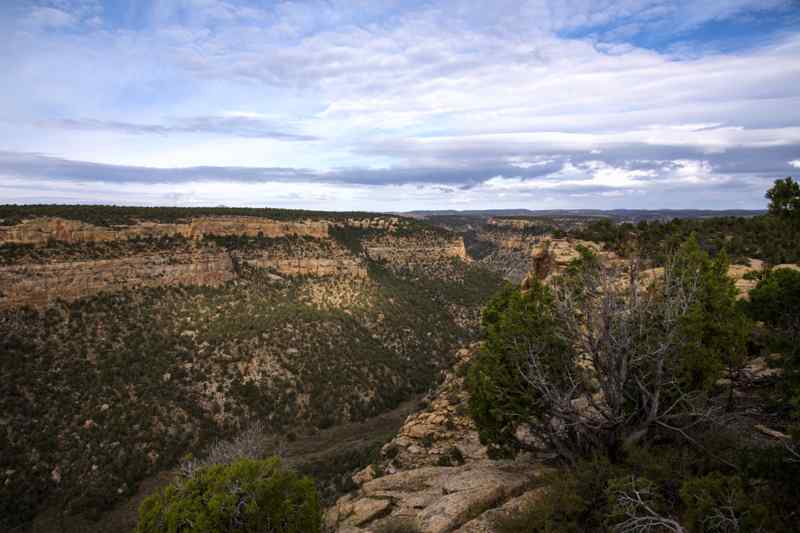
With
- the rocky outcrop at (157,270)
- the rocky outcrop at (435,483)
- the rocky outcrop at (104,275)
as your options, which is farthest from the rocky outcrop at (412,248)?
the rocky outcrop at (435,483)

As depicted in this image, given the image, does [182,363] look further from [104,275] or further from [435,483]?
[435,483]

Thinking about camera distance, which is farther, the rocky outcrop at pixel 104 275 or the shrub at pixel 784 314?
the rocky outcrop at pixel 104 275

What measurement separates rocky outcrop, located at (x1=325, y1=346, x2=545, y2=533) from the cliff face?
104 ft

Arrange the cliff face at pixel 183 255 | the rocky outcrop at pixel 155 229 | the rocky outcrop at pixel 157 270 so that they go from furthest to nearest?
the rocky outcrop at pixel 155 229, the cliff face at pixel 183 255, the rocky outcrop at pixel 157 270

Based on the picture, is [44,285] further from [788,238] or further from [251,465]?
[788,238]

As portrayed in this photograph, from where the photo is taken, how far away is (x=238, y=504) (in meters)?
10.2

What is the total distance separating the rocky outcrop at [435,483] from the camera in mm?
11172

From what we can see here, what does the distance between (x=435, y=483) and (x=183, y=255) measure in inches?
1539

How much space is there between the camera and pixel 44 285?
110ft

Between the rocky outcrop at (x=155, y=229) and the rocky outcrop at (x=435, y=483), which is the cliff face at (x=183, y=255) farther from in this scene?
the rocky outcrop at (x=435, y=483)

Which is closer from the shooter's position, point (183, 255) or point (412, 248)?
point (183, 255)

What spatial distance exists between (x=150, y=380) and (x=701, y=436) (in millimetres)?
33664

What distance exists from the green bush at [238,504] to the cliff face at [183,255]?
31596 mm

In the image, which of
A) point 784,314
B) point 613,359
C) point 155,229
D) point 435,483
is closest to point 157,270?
point 155,229
